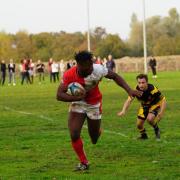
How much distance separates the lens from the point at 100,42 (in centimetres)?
11956

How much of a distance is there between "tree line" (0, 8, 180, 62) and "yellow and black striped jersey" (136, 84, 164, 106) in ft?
331

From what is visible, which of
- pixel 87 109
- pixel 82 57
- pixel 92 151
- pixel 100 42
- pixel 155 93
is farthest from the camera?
pixel 100 42

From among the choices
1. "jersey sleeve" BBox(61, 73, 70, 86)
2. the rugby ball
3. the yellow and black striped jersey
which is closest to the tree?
the yellow and black striped jersey

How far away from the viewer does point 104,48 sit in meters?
115

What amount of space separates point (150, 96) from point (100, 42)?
10638 centimetres

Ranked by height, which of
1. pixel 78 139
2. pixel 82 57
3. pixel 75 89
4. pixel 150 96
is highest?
pixel 82 57

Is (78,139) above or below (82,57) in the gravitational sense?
below

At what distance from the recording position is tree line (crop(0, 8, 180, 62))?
119 m

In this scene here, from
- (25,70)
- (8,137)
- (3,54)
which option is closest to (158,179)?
(8,137)

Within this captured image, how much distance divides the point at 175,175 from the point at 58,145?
13.8 feet

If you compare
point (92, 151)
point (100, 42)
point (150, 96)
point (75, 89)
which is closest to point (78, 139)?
point (75, 89)

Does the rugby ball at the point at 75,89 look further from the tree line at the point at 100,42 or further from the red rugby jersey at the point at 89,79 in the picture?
the tree line at the point at 100,42

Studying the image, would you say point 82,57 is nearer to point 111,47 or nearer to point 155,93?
point 155,93

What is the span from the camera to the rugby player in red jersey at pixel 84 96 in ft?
32.1
